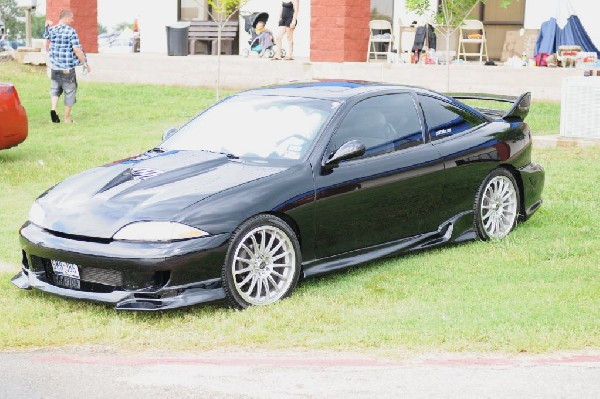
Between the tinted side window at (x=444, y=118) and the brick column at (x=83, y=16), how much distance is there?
18578 mm

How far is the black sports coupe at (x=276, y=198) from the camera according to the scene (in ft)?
21.5

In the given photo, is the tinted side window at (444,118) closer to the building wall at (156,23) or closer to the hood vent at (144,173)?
the hood vent at (144,173)

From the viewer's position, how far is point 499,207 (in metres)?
8.89

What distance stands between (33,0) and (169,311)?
26210 mm

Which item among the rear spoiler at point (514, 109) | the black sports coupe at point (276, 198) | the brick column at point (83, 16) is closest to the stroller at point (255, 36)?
the brick column at point (83, 16)

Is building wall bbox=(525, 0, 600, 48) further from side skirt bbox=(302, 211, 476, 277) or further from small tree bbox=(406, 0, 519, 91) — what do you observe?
side skirt bbox=(302, 211, 476, 277)

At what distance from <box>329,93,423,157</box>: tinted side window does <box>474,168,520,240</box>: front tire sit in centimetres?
85

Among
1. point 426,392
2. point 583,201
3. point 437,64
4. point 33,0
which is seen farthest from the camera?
point 33,0

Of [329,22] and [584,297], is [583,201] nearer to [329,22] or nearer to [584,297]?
[584,297]

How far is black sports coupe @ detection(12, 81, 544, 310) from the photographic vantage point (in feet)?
21.5

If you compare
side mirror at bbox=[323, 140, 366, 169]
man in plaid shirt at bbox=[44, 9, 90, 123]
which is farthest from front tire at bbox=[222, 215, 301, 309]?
man in plaid shirt at bbox=[44, 9, 90, 123]

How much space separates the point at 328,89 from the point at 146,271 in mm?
2411

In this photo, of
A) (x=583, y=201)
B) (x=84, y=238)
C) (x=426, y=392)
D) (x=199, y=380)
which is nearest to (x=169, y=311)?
(x=84, y=238)

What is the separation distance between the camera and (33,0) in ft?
102
